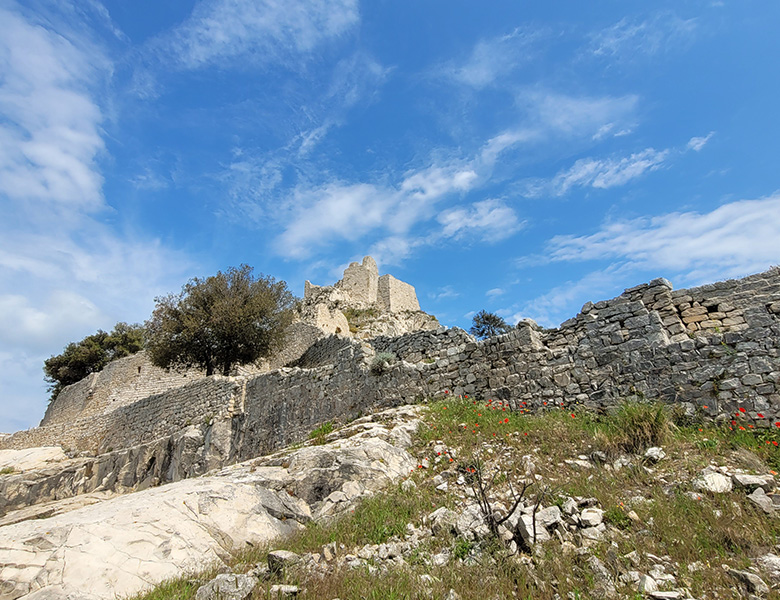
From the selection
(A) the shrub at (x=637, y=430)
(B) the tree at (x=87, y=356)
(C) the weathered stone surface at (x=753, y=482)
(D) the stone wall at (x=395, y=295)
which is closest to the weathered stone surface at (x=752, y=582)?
(C) the weathered stone surface at (x=753, y=482)

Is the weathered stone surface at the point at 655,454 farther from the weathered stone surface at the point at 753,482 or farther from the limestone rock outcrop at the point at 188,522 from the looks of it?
the limestone rock outcrop at the point at 188,522

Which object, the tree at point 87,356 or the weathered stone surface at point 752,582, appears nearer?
the weathered stone surface at point 752,582

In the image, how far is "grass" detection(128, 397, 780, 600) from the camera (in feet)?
12.8

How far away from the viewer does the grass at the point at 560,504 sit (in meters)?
3.91

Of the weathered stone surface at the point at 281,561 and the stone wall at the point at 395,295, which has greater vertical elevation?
the stone wall at the point at 395,295

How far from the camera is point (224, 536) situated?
5.57m

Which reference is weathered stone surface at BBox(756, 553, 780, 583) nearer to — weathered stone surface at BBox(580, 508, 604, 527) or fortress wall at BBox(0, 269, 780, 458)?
weathered stone surface at BBox(580, 508, 604, 527)

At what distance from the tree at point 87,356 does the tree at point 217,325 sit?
23.3m

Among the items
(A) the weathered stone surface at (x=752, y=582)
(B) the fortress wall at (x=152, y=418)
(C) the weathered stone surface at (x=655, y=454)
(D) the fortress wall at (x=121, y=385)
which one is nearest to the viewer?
(A) the weathered stone surface at (x=752, y=582)

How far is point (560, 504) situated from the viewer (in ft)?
17.0

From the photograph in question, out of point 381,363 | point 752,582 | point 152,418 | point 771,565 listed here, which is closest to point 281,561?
point 752,582

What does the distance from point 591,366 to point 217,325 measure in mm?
19150

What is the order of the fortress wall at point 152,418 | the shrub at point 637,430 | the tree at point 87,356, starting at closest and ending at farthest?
the shrub at point 637,430, the fortress wall at point 152,418, the tree at point 87,356

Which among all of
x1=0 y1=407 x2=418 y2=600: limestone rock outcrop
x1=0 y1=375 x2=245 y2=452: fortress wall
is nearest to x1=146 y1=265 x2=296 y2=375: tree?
x1=0 y1=375 x2=245 y2=452: fortress wall
